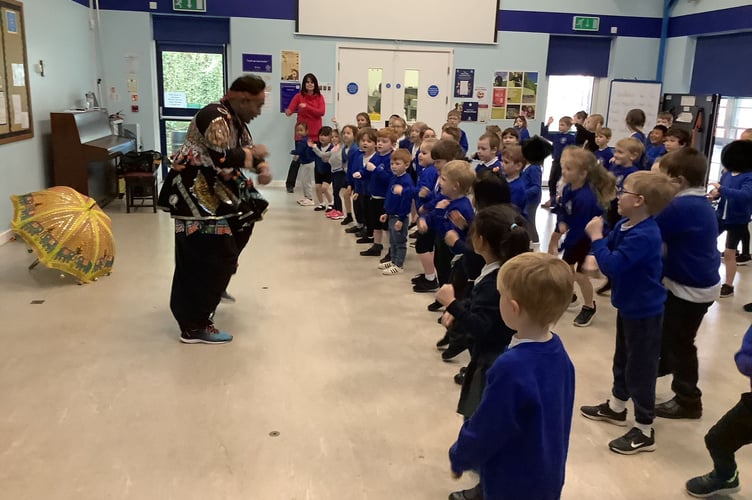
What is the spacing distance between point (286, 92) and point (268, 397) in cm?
762

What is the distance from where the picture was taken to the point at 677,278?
2.85 meters

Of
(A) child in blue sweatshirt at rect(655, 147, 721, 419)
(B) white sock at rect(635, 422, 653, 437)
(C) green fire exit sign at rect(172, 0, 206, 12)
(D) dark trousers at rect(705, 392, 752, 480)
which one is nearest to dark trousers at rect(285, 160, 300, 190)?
(C) green fire exit sign at rect(172, 0, 206, 12)

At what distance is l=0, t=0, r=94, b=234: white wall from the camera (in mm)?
6164

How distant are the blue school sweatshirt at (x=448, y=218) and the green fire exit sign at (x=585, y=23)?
25.0ft

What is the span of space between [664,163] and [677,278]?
0.56m

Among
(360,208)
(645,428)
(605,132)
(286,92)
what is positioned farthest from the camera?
(286,92)

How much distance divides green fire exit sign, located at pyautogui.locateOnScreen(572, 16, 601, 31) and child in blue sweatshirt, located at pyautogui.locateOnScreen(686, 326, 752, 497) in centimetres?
937

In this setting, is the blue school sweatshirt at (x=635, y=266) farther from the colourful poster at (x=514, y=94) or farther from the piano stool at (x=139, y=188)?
the colourful poster at (x=514, y=94)

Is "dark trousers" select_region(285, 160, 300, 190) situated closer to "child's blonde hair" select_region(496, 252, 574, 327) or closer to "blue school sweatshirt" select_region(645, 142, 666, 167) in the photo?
"blue school sweatshirt" select_region(645, 142, 666, 167)

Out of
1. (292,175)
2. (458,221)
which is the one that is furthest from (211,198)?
(292,175)

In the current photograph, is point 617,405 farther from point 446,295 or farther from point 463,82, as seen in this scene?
point 463,82

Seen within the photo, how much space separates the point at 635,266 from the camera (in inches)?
101

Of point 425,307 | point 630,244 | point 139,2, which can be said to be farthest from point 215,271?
point 139,2

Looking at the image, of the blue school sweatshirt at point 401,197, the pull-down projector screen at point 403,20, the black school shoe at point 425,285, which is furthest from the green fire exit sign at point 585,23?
the black school shoe at point 425,285
